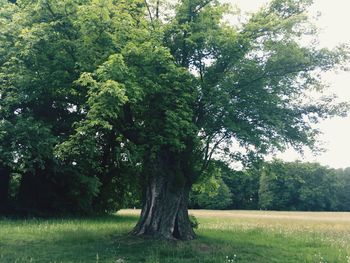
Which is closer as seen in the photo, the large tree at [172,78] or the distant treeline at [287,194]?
the large tree at [172,78]

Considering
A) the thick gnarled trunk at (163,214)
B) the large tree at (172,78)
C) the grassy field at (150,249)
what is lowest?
the grassy field at (150,249)

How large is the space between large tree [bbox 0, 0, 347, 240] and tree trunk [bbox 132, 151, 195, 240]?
0.05m

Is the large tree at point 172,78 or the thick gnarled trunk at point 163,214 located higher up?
the large tree at point 172,78

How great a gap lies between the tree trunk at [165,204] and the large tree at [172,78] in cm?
5

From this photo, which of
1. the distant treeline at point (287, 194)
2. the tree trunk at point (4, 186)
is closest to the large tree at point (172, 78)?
the tree trunk at point (4, 186)

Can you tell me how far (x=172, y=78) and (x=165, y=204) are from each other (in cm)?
609

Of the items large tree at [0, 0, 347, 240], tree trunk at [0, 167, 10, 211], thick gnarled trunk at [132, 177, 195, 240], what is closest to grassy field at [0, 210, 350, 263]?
thick gnarled trunk at [132, 177, 195, 240]

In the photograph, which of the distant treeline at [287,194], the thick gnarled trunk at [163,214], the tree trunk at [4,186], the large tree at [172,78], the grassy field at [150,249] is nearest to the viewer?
the grassy field at [150,249]

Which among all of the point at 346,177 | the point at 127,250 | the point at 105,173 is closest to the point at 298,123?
the point at 127,250

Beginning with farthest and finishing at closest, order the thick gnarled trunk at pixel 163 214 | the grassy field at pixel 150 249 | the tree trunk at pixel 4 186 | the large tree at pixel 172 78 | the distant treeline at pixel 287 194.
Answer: the distant treeline at pixel 287 194 → the tree trunk at pixel 4 186 → the thick gnarled trunk at pixel 163 214 → the large tree at pixel 172 78 → the grassy field at pixel 150 249

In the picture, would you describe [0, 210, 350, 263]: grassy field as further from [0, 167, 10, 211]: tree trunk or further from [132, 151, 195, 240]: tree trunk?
[0, 167, 10, 211]: tree trunk

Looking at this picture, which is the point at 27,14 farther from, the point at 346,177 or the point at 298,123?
the point at 346,177

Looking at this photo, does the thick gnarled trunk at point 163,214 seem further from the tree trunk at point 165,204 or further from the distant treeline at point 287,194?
the distant treeline at point 287,194

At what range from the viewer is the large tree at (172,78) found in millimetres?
15539
